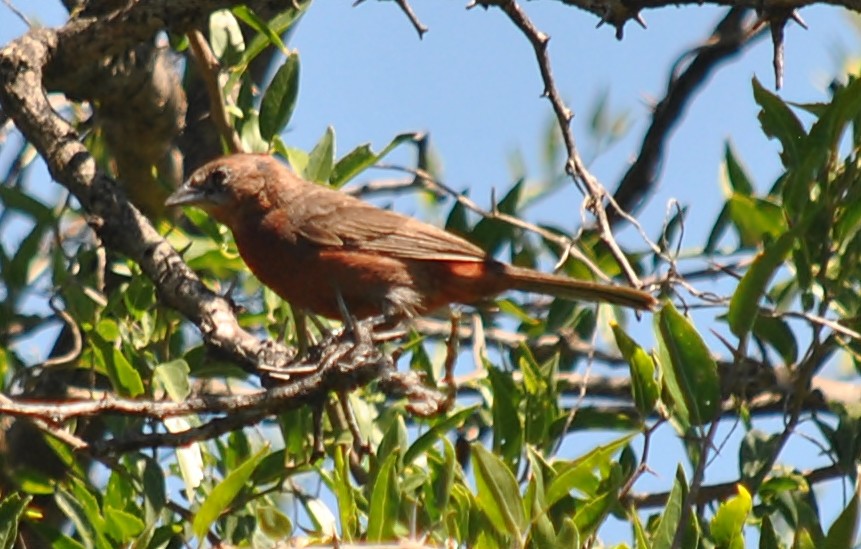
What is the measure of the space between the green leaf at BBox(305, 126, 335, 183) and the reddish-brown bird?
1.04 feet

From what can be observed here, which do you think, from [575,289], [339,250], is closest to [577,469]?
[575,289]

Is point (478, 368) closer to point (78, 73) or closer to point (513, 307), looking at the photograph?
point (513, 307)

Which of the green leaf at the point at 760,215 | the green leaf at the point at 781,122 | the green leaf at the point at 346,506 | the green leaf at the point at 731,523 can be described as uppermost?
the green leaf at the point at 781,122

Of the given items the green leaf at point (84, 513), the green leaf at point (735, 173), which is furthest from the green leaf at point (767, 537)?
the green leaf at point (84, 513)

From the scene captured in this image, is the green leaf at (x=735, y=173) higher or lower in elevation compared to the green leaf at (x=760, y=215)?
higher

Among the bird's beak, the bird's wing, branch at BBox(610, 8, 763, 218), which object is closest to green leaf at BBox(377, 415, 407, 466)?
the bird's wing

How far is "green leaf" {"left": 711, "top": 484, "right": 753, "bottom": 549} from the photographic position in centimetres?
356

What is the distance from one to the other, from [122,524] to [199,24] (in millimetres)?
1828

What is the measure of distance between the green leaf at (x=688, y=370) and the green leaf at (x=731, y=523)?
0.28 meters

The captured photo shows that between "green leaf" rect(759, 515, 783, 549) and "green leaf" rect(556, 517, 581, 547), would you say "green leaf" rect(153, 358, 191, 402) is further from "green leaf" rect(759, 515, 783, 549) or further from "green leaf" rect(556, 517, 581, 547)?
"green leaf" rect(759, 515, 783, 549)

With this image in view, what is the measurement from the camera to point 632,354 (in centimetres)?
392

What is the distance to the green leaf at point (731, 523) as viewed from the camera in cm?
356

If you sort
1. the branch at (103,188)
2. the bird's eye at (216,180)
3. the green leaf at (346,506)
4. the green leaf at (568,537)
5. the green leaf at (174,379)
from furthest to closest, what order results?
the bird's eye at (216,180) → the branch at (103,188) → the green leaf at (174,379) → the green leaf at (346,506) → the green leaf at (568,537)

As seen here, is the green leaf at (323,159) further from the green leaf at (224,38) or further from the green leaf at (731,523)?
the green leaf at (731,523)
